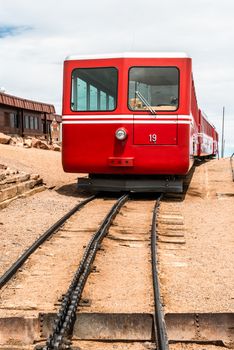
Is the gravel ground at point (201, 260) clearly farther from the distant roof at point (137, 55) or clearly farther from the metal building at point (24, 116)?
the metal building at point (24, 116)

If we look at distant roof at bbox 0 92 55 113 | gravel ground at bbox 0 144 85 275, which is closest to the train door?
gravel ground at bbox 0 144 85 275

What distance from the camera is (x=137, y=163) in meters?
11.5

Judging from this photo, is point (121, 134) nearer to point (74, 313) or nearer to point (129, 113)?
point (129, 113)

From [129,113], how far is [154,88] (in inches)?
30.8

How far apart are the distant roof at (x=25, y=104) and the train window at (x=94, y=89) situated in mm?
22128

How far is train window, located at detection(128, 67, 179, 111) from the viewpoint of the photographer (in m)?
11.4

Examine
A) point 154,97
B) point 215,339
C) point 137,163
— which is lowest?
point 215,339

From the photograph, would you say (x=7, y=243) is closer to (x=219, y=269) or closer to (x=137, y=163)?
(x=219, y=269)

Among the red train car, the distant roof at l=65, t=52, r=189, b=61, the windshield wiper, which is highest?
the distant roof at l=65, t=52, r=189, b=61

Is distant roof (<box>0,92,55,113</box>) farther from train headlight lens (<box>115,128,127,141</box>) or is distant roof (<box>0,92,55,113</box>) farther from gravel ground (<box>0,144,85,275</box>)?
train headlight lens (<box>115,128,127,141</box>)

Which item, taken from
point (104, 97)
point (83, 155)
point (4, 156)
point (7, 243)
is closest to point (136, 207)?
point (83, 155)

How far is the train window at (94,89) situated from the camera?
11.6 metres

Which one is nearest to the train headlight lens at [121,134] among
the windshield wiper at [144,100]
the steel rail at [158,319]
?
the windshield wiper at [144,100]

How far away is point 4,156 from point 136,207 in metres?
10.3
